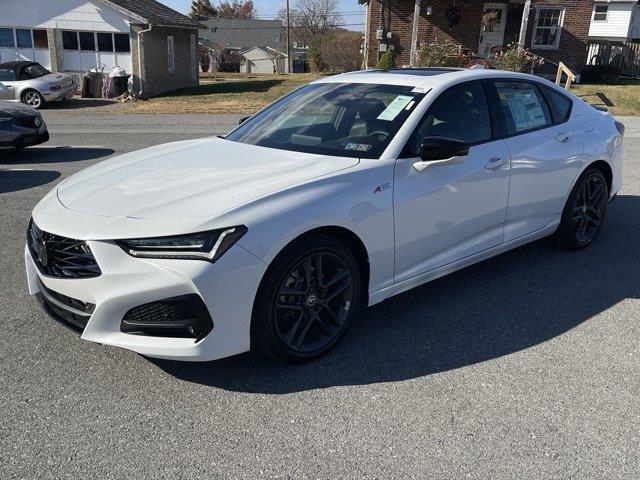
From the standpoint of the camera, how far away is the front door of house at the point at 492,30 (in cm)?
2439

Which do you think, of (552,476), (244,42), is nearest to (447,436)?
(552,476)

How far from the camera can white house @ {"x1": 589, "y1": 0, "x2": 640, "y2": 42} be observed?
39875 millimetres

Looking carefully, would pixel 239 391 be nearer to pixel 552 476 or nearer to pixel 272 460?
pixel 272 460

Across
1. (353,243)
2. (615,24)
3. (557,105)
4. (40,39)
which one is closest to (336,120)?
(353,243)

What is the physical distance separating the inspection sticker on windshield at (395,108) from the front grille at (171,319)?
190cm

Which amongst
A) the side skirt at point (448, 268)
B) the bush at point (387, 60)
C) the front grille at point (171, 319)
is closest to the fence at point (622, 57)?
the bush at point (387, 60)

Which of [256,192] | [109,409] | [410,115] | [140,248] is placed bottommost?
[109,409]

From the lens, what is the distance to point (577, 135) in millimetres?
5238

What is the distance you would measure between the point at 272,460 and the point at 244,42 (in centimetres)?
7192

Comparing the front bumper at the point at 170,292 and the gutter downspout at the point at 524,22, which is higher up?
the gutter downspout at the point at 524,22

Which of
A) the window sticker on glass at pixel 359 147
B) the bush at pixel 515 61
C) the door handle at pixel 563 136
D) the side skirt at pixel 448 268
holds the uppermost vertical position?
the bush at pixel 515 61

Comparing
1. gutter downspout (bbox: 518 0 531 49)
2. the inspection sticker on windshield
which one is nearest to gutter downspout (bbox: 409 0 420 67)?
gutter downspout (bbox: 518 0 531 49)

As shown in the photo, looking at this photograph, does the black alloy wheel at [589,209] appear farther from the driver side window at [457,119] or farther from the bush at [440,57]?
the bush at [440,57]

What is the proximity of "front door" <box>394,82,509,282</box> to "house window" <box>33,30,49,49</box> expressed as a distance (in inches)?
1008
